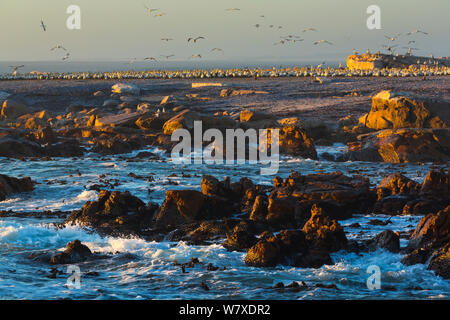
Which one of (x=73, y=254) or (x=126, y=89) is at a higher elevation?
(x=126, y=89)

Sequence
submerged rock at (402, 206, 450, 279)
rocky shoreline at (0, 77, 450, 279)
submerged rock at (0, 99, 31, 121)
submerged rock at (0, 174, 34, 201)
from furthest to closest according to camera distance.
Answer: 1. submerged rock at (0, 99, 31, 121)
2. submerged rock at (0, 174, 34, 201)
3. rocky shoreline at (0, 77, 450, 279)
4. submerged rock at (402, 206, 450, 279)

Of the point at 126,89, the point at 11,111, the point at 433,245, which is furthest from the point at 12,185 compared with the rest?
the point at 126,89

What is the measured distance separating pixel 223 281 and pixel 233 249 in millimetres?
2878

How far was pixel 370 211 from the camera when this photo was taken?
1070 inches

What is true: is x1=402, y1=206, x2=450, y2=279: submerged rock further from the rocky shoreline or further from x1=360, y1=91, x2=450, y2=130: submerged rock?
x1=360, y1=91, x2=450, y2=130: submerged rock

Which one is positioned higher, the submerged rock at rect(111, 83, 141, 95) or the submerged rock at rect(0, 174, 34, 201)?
the submerged rock at rect(111, 83, 141, 95)

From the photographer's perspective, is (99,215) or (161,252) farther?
(99,215)

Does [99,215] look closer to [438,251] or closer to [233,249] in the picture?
[233,249]

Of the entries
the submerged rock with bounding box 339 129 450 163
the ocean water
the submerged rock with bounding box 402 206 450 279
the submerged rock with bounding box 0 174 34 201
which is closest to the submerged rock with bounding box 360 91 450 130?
the submerged rock with bounding box 339 129 450 163

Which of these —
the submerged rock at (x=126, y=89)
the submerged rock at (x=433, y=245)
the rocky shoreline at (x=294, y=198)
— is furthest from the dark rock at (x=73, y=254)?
the submerged rock at (x=126, y=89)

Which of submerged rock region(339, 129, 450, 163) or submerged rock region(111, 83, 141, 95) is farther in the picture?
submerged rock region(111, 83, 141, 95)

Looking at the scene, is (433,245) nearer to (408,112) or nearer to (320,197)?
(320,197)

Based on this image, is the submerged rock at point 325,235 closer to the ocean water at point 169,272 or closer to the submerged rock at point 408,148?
A: the ocean water at point 169,272
